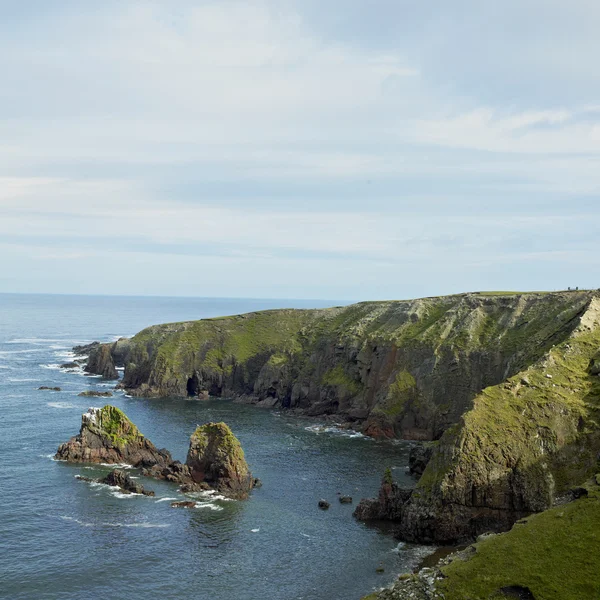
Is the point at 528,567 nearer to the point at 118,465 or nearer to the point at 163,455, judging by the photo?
the point at 163,455

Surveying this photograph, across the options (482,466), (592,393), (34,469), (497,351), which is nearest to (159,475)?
(34,469)

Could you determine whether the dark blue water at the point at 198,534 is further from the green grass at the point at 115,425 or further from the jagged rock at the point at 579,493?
the jagged rock at the point at 579,493

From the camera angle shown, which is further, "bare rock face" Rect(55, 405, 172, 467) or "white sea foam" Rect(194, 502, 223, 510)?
"bare rock face" Rect(55, 405, 172, 467)

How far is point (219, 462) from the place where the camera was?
95062 mm

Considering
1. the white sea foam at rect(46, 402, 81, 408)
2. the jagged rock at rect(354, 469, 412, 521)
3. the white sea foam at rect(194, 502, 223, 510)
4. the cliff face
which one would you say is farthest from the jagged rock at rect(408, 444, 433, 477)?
the white sea foam at rect(46, 402, 81, 408)

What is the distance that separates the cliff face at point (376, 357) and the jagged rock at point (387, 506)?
77.1 ft

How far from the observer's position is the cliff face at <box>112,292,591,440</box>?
5148 inches

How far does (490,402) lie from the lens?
3297 inches

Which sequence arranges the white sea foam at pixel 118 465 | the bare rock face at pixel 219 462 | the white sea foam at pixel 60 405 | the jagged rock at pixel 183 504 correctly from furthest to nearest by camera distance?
the white sea foam at pixel 60 405, the white sea foam at pixel 118 465, the bare rock face at pixel 219 462, the jagged rock at pixel 183 504

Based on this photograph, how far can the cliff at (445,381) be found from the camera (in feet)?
248

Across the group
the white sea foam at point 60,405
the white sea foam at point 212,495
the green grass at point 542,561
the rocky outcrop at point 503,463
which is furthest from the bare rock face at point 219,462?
the white sea foam at point 60,405

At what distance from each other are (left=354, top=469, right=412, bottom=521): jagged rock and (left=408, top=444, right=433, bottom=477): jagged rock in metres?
17.0

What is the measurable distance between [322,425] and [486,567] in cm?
8885

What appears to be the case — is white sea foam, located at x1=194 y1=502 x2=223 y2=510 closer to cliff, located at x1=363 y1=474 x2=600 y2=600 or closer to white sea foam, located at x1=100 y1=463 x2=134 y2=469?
white sea foam, located at x1=100 y1=463 x2=134 y2=469
